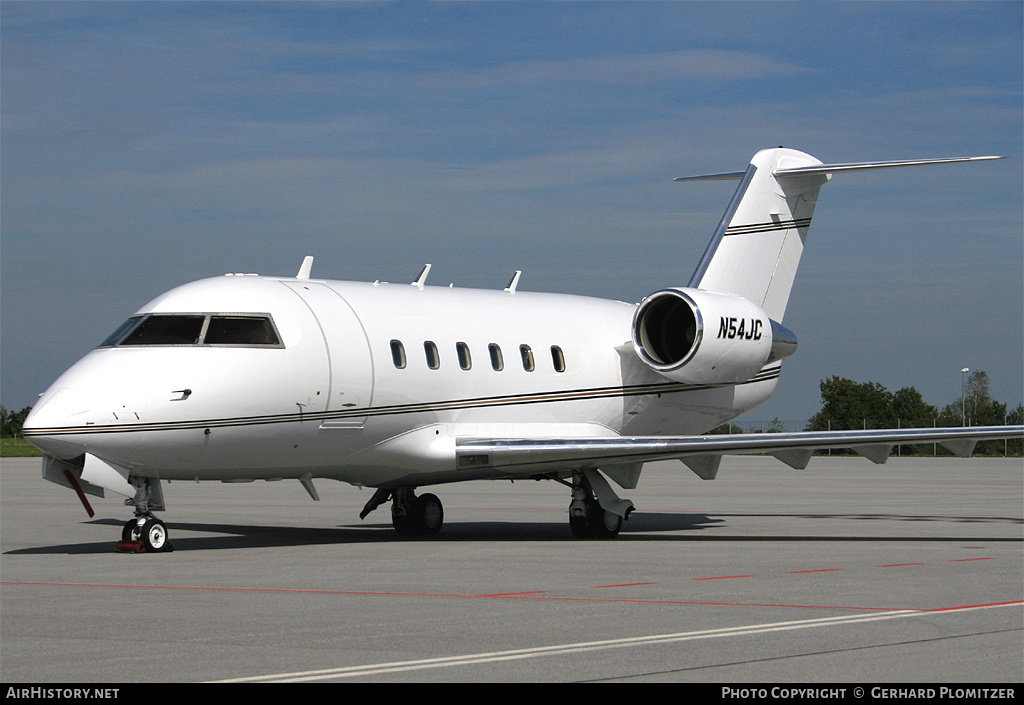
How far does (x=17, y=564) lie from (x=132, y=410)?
215 centimetres

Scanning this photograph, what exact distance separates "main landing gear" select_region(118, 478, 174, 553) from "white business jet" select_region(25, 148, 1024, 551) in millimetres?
27

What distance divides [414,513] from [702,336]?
5.15 meters

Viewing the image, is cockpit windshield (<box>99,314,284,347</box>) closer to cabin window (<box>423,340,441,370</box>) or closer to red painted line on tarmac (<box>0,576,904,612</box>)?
cabin window (<box>423,340,441,370</box>)

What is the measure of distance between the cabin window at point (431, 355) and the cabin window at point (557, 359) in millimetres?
2444

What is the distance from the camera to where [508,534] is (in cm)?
2022

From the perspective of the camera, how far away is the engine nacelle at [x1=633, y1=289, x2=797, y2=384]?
67.3 feet

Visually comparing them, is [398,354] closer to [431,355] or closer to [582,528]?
[431,355]

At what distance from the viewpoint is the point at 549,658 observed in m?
8.40

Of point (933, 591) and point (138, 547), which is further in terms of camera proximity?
point (138, 547)

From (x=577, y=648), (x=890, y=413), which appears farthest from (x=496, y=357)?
(x=890, y=413)

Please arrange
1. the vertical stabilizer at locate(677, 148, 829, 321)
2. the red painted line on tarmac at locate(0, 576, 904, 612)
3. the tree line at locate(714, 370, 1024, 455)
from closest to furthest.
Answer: the red painted line on tarmac at locate(0, 576, 904, 612)
the vertical stabilizer at locate(677, 148, 829, 321)
the tree line at locate(714, 370, 1024, 455)

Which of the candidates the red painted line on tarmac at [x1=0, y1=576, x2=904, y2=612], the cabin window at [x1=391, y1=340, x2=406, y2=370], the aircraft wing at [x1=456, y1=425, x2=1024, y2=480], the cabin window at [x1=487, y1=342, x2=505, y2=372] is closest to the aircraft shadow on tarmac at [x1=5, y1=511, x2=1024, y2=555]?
the aircraft wing at [x1=456, y1=425, x2=1024, y2=480]
